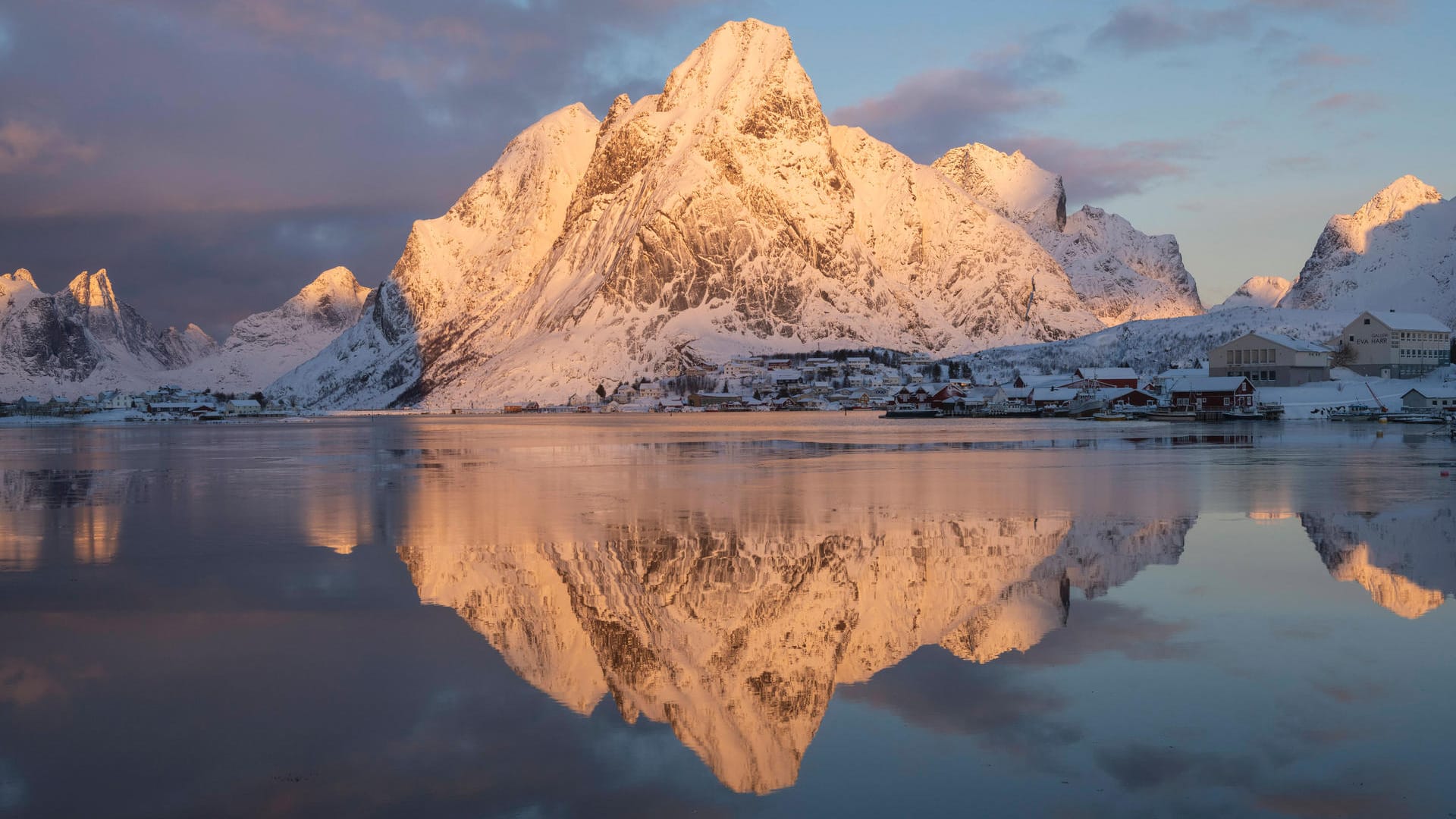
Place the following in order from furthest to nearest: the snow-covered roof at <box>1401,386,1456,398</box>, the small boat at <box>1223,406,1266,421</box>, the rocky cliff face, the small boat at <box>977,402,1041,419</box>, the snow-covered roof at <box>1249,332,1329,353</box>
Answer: the small boat at <box>977,402,1041,419</box> < the snow-covered roof at <box>1249,332,1329,353</box> < the small boat at <box>1223,406,1266,421</box> < the snow-covered roof at <box>1401,386,1456,398</box> < the rocky cliff face

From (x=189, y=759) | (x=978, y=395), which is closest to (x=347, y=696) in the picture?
(x=189, y=759)

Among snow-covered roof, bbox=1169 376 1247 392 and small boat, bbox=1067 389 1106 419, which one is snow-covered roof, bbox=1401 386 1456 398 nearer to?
snow-covered roof, bbox=1169 376 1247 392

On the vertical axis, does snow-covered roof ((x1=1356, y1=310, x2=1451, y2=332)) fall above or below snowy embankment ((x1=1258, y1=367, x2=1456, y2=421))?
above

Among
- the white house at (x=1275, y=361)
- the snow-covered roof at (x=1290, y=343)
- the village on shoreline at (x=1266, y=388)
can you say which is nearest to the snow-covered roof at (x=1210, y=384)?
the village on shoreline at (x=1266, y=388)

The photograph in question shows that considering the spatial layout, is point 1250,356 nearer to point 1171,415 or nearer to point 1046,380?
point 1171,415

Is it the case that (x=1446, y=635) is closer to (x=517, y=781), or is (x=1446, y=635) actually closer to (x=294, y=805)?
(x=517, y=781)

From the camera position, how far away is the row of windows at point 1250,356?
110312mm

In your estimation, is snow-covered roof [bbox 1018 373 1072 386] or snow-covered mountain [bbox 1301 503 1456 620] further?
snow-covered roof [bbox 1018 373 1072 386]

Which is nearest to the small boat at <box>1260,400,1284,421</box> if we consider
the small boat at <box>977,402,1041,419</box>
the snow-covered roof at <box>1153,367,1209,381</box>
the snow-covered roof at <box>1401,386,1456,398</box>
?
the snow-covered roof at <box>1401,386,1456,398</box>

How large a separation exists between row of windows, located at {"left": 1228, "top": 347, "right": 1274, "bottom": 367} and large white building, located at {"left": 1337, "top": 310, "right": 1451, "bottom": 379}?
1114 cm

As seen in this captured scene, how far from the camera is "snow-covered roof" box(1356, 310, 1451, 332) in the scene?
114 metres

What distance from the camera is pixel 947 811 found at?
29.2ft

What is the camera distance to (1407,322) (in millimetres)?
115562

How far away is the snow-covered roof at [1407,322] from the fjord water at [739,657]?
9655 cm
